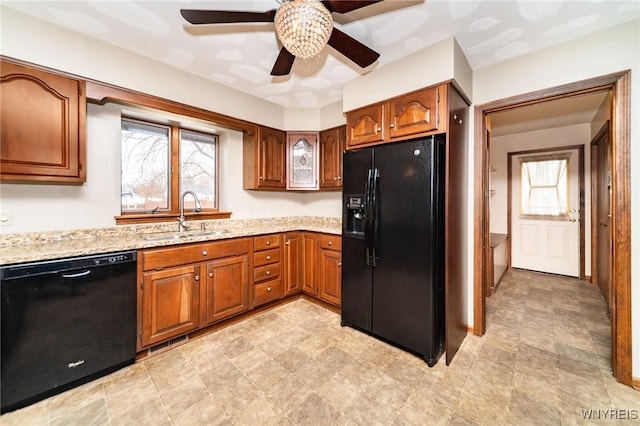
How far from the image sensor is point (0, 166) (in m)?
1.64

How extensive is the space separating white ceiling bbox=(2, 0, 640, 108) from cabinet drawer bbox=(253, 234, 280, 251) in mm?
1770

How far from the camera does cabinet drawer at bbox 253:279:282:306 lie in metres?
2.78

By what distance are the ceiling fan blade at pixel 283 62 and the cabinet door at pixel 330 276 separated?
73.4 inches

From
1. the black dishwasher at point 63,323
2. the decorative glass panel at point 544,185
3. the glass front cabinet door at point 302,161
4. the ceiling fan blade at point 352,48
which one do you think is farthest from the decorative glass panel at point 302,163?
the decorative glass panel at point 544,185

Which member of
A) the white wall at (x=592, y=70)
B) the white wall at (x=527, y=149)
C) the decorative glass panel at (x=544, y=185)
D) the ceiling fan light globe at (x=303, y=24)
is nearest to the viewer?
the ceiling fan light globe at (x=303, y=24)

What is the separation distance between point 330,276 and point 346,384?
1254 millimetres

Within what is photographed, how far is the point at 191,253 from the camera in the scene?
7.34 feet

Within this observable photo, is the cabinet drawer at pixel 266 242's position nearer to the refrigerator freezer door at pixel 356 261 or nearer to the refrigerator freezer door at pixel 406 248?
the refrigerator freezer door at pixel 356 261

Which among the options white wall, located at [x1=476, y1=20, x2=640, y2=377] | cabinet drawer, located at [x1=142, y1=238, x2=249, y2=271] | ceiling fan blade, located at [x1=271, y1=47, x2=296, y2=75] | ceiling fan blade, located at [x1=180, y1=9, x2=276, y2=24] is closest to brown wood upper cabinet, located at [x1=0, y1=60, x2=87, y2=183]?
cabinet drawer, located at [x1=142, y1=238, x2=249, y2=271]

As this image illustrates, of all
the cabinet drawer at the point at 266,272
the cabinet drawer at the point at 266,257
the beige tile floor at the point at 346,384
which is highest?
the cabinet drawer at the point at 266,257

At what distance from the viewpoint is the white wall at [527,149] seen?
3.99m

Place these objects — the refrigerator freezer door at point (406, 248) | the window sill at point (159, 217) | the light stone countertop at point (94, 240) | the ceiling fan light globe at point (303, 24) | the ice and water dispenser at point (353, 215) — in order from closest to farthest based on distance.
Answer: the ceiling fan light globe at point (303, 24)
the light stone countertop at point (94, 240)
the refrigerator freezer door at point (406, 248)
the window sill at point (159, 217)
the ice and water dispenser at point (353, 215)

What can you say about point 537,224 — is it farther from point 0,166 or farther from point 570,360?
point 0,166

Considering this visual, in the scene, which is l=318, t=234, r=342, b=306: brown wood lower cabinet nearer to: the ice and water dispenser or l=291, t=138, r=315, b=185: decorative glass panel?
the ice and water dispenser
